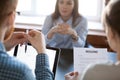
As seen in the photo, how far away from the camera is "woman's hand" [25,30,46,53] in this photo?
1.27 metres

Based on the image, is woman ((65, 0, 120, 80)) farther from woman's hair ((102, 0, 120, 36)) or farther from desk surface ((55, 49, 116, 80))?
desk surface ((55, 49, 116, 80))

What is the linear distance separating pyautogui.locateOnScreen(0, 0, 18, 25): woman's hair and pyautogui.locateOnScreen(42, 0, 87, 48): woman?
51.7 inches

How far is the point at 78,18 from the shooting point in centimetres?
264

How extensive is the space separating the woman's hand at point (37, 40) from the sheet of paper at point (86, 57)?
280 millimetres

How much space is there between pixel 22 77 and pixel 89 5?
2.58 metres

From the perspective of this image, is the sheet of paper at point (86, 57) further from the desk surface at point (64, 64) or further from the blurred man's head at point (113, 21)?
the blurred man's head at point (113, 21)

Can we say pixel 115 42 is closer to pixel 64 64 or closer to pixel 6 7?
pixel 6 7

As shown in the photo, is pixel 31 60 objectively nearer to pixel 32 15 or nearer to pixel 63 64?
pixel 63 64

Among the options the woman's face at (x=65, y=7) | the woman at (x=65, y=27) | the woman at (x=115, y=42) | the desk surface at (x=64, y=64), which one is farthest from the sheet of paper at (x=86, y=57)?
the woman's face at (x=65, y=7)

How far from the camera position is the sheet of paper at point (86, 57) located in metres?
1.48

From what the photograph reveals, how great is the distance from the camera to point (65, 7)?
2.54 m

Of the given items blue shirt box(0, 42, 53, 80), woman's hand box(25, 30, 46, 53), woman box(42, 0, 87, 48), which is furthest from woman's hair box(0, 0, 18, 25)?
woman box(42, 0, 87, 48)

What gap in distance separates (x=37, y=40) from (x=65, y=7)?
1.28 m

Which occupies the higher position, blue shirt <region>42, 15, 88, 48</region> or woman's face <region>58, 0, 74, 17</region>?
woman's face <region>58, 0, 74, 17</region>
